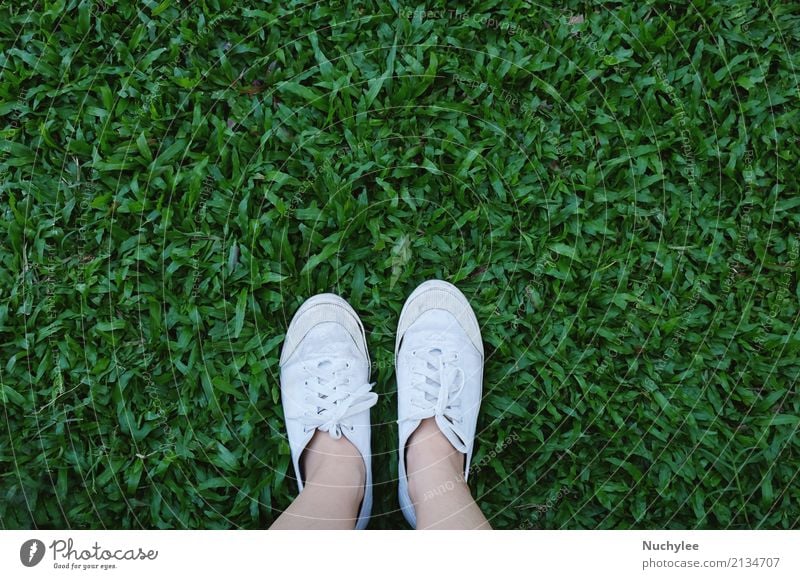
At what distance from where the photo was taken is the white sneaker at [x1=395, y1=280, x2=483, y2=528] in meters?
1.06

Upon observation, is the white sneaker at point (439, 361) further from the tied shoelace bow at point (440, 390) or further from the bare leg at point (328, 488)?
the bare leg at point (328, 488)

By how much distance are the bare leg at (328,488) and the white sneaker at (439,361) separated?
10cm

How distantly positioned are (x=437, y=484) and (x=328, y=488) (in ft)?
0.61

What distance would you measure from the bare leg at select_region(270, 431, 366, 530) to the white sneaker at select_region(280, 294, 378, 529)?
0.05 ft

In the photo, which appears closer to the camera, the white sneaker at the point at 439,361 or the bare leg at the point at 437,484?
the bare leg at the point at 437,484

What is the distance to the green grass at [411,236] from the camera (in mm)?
1044

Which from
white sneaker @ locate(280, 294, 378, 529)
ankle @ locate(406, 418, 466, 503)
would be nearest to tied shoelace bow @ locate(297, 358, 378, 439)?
white sneaker @ locate(280, 294, 378, 529)

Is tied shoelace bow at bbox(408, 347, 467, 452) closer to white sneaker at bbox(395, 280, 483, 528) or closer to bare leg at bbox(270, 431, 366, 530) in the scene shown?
white sneaker at bbox(395, 280, 483, 528)

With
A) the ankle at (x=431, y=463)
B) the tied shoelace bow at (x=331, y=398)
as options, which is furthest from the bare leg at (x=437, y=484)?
the tied shoelace bow at (x=331, y=398)

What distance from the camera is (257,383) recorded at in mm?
1046

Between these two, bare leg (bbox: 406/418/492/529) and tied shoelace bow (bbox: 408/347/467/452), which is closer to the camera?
bare leg (bbox: 406/418/492/529)

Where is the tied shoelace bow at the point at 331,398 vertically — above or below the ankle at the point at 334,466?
above

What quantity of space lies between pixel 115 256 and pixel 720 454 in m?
1.16

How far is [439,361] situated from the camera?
3.57ft
